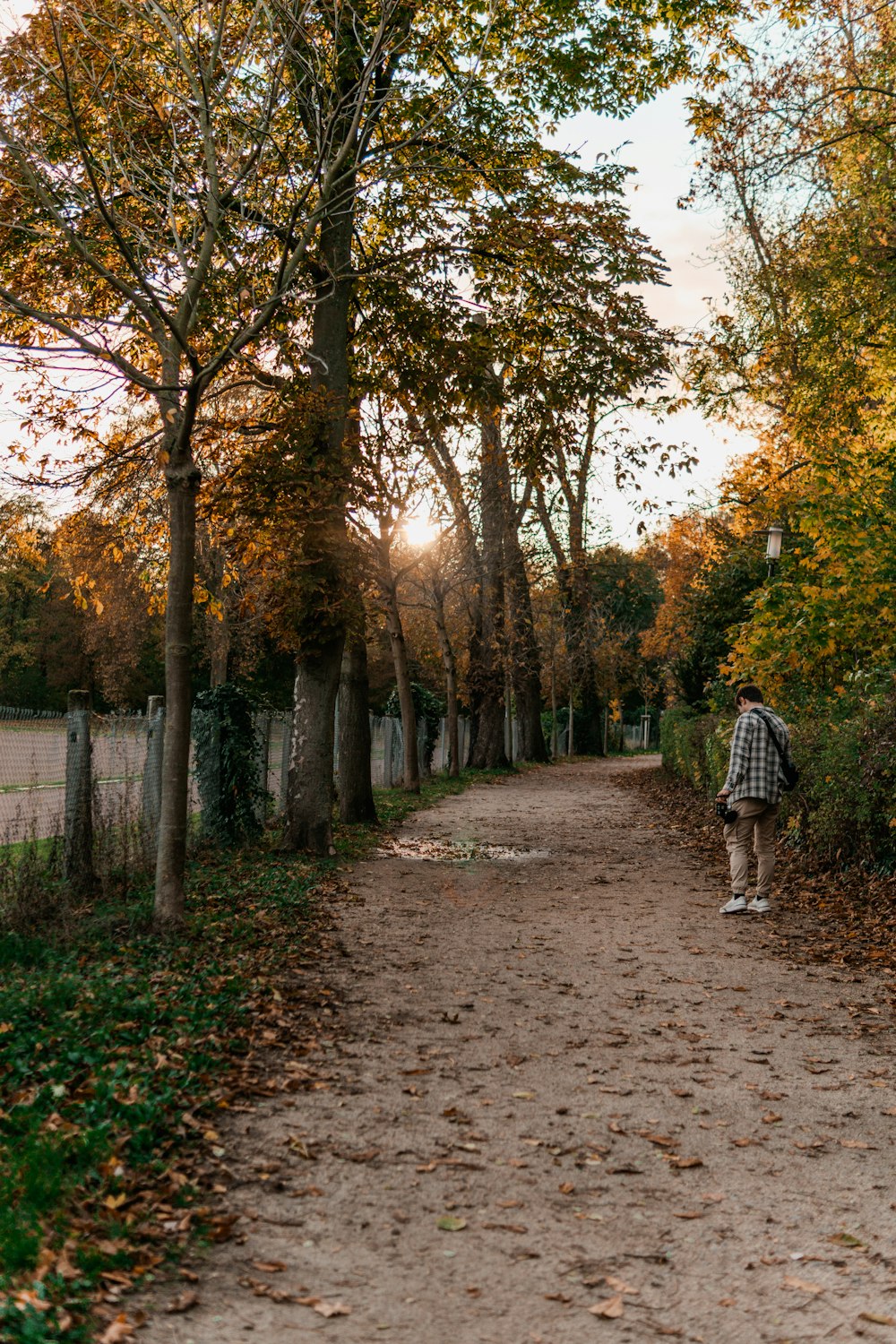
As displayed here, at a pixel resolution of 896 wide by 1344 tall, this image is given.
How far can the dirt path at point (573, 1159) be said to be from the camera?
12.4 ft

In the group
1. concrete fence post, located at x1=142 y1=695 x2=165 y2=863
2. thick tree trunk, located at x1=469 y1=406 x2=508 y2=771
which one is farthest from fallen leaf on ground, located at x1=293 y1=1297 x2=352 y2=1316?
thick tree trunk, located at x1=469 y1=406 x2=508 y2=771

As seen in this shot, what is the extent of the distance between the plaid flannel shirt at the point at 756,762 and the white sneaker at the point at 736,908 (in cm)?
91

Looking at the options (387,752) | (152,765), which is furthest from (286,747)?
(387,752)

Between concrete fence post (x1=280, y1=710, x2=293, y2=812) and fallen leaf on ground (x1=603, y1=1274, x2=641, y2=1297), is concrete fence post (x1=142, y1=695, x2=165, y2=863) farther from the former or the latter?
fallen leaf on ground (x1=603, y1=1274, x2=641, y2=1297)

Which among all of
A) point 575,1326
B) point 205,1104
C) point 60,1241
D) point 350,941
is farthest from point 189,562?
point 575,1326

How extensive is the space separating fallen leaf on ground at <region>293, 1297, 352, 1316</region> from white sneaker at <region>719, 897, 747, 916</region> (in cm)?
782

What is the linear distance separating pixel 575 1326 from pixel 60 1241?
5.35 feet

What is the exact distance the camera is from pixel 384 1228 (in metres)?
4.31

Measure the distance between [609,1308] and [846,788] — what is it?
8445mm

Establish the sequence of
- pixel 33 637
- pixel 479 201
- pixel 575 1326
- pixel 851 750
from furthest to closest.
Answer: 1. pixel 33 637
2. pixel 479 201
3. pixel 851 750
4. pixel 575 1326

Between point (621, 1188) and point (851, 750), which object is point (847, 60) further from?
point (621, 1188)

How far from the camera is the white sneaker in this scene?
11031mm

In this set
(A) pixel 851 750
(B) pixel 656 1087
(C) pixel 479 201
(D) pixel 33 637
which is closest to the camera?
(B) pixel 656 1087

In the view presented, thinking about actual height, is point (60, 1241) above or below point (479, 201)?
below
